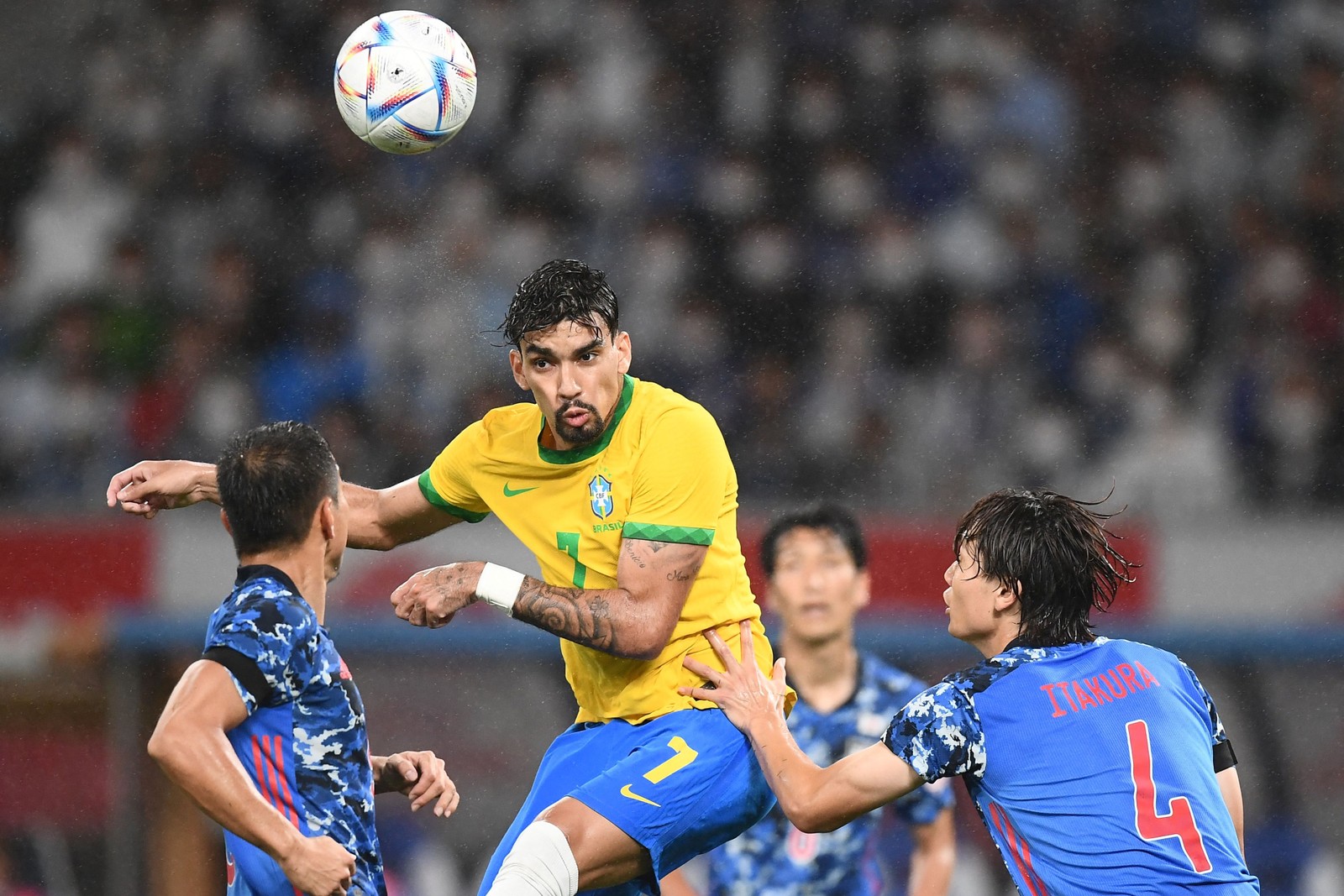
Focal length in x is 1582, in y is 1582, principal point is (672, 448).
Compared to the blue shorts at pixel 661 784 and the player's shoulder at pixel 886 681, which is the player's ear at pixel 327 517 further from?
the player's shoulder at pixel 886 681

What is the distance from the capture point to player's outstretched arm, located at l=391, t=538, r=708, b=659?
406cm

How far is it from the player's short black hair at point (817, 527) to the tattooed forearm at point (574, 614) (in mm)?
1878

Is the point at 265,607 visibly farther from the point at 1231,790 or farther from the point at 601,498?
the point at 1231,790

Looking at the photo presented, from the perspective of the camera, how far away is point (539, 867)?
12.6ft

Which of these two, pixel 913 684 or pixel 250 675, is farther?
pixel 913 684

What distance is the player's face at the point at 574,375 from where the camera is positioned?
4.24 meters

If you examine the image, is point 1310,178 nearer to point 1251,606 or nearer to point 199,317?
point 1251,606

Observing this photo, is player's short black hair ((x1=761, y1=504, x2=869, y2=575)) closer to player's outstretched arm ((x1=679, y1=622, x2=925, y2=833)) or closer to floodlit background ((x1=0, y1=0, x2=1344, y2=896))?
player's outstretched arm ((x1=679, y1=622, x2=925, y2=833))

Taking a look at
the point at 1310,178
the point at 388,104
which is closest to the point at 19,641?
the point at 388,104

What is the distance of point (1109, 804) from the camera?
346cm

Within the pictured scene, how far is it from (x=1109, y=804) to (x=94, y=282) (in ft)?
31.1

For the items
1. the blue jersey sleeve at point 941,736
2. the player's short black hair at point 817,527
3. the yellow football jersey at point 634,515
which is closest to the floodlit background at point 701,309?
the player's short black hair at point 817,527

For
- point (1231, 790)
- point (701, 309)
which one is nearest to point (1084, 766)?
point (1231, 790)

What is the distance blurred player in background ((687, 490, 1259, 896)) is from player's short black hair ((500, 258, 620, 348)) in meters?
1.16
